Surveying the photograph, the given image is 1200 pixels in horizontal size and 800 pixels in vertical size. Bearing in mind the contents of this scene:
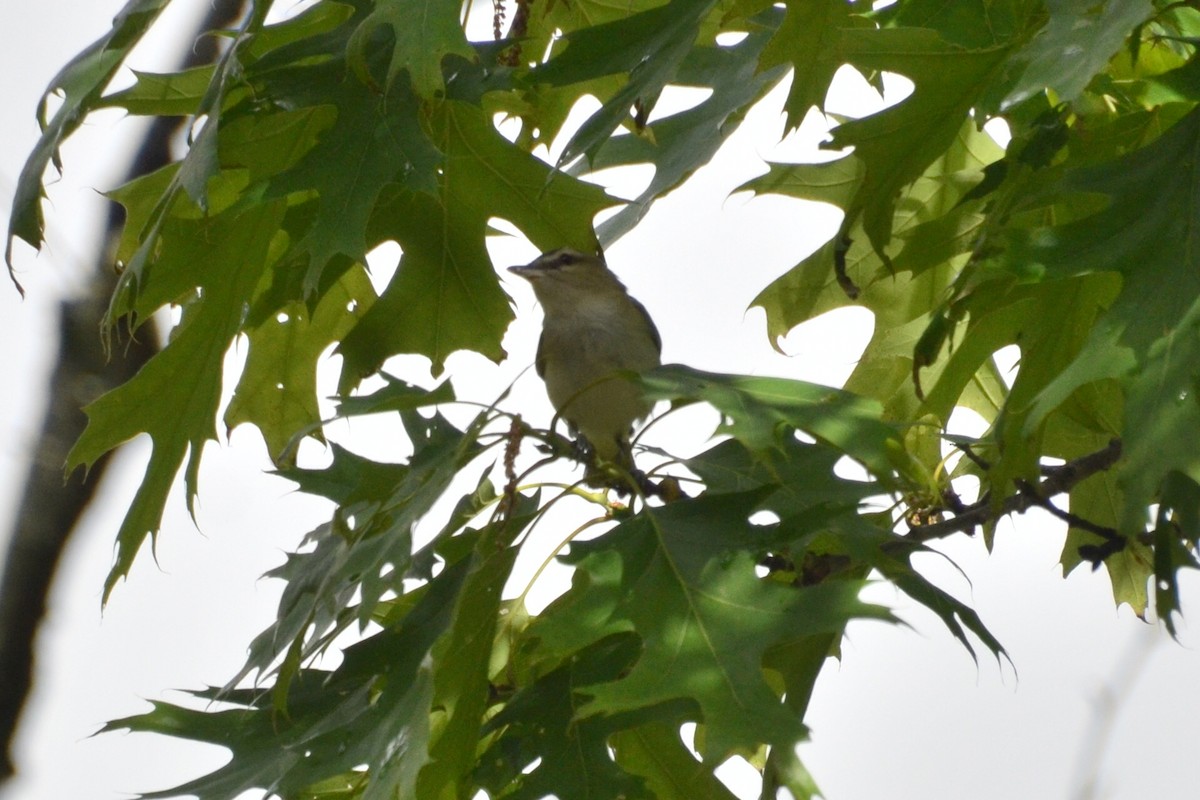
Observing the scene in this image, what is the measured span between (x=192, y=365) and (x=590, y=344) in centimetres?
200

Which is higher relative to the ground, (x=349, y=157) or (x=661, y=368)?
(x=349, y=157)

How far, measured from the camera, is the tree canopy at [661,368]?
2178 millimetres

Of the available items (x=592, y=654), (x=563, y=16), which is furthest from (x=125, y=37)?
(x=592, y=654)

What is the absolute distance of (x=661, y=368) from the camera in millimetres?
2535

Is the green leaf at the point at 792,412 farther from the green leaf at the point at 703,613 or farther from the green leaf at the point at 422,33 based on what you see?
the green leaf at the point at 422,33

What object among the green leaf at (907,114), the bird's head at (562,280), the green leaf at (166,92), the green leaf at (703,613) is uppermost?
the bird's head at (562,280)

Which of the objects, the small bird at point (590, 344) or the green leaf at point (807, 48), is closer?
the green leaf at point (807, 48)

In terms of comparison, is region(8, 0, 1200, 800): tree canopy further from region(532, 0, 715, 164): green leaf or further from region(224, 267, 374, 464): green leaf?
region(224, 267, 374, 464): green leaf

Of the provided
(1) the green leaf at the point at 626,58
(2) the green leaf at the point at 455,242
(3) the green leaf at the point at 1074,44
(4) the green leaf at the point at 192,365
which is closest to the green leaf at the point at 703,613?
(1) the green leaf at the point at 626,58

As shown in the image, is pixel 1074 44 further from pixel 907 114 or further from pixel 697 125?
pixel 697 125

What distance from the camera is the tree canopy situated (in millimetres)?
2178

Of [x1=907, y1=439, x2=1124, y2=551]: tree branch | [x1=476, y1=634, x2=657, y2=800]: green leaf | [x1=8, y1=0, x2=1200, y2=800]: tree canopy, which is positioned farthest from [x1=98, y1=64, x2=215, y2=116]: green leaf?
[x1=907, y1=439, x2=1124, y2=551]: tree branch

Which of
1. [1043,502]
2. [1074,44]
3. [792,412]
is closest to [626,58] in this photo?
[792,412]

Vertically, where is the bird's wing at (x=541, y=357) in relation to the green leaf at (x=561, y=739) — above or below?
above
